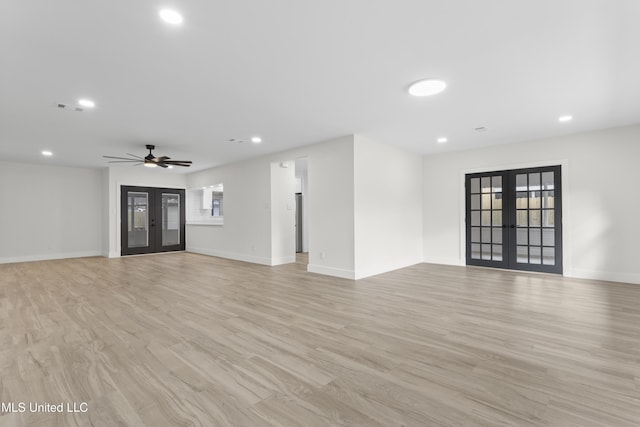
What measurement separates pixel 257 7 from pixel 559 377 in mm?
3256

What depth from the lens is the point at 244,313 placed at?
3.39 metres

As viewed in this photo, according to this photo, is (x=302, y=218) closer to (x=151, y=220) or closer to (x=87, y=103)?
(x=151, y=220)

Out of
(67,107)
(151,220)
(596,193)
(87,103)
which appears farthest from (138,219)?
(596,193)

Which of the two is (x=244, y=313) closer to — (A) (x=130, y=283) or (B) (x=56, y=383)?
(B) (x=56, y=383)

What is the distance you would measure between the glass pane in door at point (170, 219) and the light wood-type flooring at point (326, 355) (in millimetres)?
4916

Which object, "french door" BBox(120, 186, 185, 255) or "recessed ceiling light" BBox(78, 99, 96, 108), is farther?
"french door" BBox(120, 186, 185, 255)

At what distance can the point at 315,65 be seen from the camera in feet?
9.22

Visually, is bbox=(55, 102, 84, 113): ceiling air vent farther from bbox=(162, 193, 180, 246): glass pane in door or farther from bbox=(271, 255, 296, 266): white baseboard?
bbox=(162, 193, 180, 246): glass pane in door

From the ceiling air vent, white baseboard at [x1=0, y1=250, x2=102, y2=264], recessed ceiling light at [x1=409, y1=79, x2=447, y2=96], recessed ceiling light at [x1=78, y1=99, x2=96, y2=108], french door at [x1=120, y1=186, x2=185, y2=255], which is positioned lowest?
white baseboard at [x1=0, y1=250, x2=102, y2=264]

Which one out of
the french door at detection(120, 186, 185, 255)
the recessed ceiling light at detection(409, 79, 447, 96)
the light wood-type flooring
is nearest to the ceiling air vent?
the light wood-type flooring

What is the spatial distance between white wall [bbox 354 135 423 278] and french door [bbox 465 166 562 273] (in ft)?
3.83

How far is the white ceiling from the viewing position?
2090mm

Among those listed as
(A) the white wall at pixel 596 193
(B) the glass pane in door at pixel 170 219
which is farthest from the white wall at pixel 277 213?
(A) the white wall at pixel 596 193

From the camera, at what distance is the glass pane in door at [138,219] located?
8688mm
